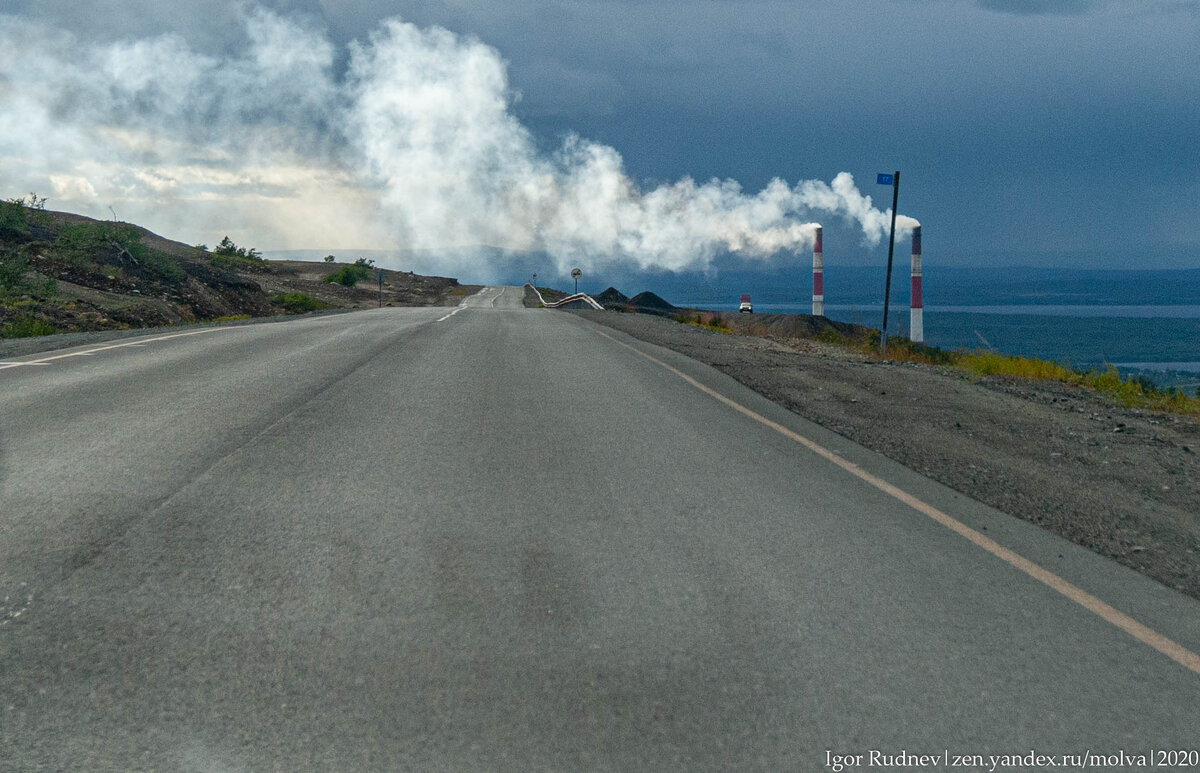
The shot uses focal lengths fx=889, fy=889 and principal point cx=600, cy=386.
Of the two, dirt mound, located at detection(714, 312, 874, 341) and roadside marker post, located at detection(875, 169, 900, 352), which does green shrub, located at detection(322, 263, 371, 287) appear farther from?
roadside marker post, located at detection(875, 169, 900, 352)

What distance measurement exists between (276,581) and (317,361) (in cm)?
917

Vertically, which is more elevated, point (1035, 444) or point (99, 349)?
point (99, 349)

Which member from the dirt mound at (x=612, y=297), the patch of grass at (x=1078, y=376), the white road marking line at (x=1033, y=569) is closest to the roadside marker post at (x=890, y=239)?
the patch of grass at (x=1078, y=376)

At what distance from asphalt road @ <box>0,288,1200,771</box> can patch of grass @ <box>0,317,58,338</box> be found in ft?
38.6

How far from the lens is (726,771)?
9.02 feet

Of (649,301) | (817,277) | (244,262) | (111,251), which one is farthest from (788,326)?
(244,262)

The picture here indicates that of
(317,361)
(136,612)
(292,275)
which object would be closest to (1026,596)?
(136,612)

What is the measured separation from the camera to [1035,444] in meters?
8.56

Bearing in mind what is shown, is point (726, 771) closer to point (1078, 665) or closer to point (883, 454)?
point (1078, 665)

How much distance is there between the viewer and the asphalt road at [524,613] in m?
2.95

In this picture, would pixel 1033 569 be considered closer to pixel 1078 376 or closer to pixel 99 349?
pixel 1078 376

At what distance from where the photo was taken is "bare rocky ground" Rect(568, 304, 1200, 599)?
5730 mm

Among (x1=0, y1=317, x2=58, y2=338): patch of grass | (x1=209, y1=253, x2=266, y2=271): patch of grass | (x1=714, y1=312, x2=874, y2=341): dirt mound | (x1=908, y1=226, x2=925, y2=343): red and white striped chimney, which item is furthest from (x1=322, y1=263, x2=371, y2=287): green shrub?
(x1=0, y1=317, x2=58, y2=338): patch of grass

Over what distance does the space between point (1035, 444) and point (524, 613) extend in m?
6.51
